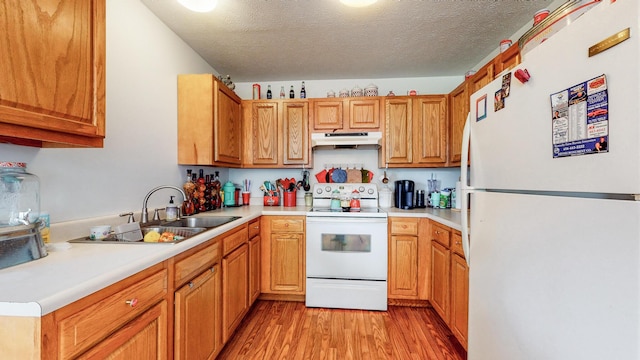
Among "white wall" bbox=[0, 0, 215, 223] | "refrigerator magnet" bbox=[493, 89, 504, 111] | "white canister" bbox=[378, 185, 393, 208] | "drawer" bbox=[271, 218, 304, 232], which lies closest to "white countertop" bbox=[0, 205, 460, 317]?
"white wall" bbox=[0, 0, 215, 223]

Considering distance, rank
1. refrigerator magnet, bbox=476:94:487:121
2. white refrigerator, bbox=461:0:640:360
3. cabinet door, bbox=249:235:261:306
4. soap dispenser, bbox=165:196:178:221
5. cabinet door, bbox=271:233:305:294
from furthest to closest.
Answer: cabinet door, bbox=271:233:305:294
cabinet door, bbox=249:235:261:306
soap dispenser, bbox=165:196:178:221
refrigerator magnet, bbox=476:94:487:121
white refrigerator, bbox=461:0:640:360

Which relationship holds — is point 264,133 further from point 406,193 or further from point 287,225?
point 406,193

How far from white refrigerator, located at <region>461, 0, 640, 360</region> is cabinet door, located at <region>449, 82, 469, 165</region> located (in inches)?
55.8

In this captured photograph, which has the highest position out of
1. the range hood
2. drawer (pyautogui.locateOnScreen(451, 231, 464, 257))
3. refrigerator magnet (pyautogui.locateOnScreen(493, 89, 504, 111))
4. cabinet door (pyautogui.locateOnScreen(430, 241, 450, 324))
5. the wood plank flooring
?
the range hood

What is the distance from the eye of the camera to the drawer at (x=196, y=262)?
1.20 metres

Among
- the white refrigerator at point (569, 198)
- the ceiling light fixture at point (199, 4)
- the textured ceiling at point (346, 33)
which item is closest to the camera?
the white refrigerator at point (569, 198)

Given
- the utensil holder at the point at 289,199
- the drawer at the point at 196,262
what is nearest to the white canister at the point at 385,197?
the utensil holder at the point at 289,199

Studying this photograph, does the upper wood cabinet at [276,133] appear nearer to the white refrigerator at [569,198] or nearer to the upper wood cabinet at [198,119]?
the upper wood cabinet at [198,119]

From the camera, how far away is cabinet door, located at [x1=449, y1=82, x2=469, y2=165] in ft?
7.58

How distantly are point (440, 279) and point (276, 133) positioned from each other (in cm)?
208

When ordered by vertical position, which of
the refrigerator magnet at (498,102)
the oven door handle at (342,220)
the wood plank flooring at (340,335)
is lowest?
the wood plank flooring at (340,335)

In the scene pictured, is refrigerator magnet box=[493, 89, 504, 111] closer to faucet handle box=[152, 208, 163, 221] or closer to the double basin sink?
the double basin sink

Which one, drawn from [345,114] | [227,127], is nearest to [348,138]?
[345,114]

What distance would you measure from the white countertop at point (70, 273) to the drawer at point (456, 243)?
1641 mm
